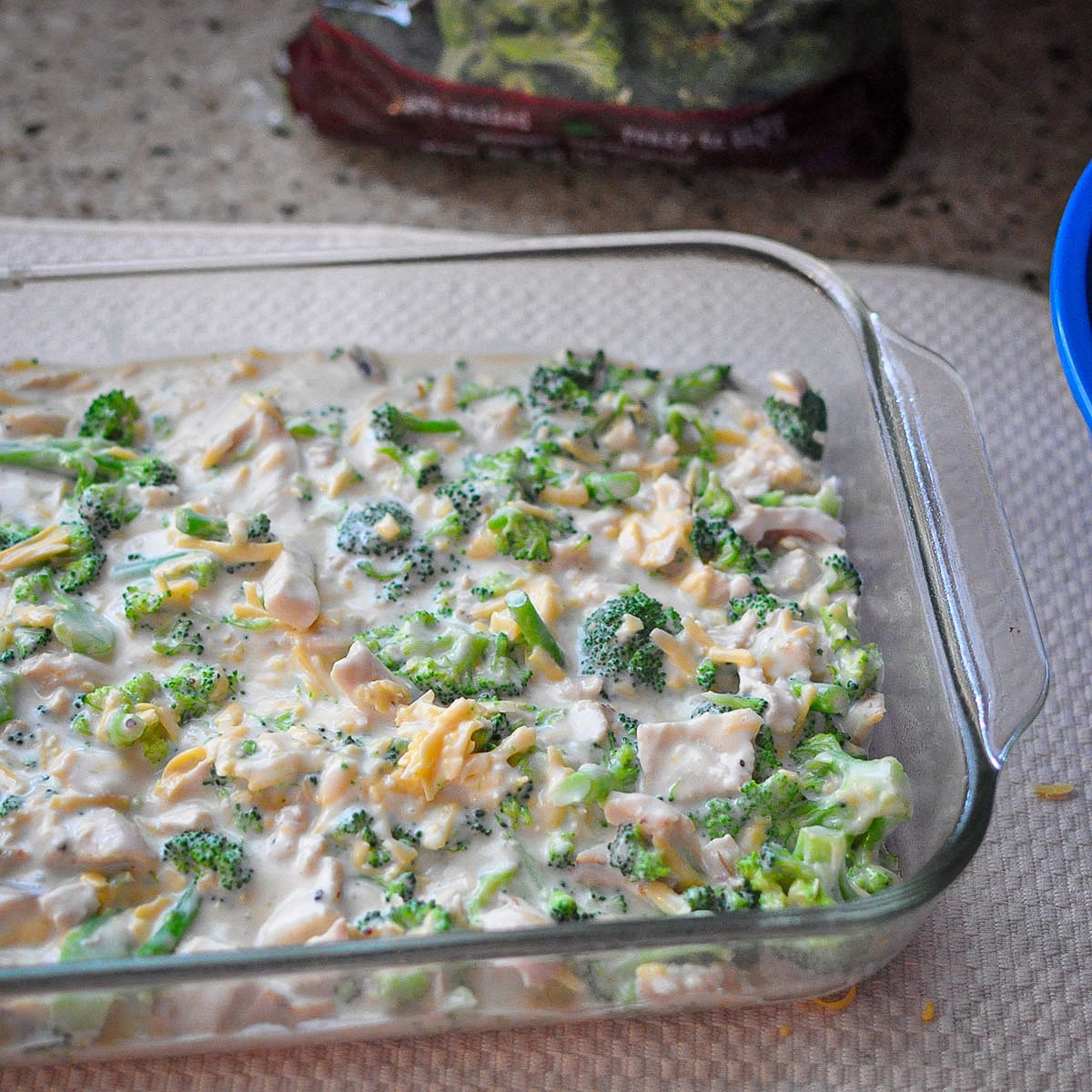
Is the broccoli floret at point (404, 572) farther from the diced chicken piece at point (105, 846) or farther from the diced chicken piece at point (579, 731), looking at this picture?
the diced chicken piece at point (105, 846)

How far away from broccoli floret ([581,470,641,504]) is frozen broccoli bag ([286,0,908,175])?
0.90m

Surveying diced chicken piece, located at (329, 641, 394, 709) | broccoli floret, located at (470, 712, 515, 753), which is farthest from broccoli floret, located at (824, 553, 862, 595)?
diced chicken piece, located at (329, 641, 394, 709)

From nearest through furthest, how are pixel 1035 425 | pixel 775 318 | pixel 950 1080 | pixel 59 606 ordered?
pixel 950 1080 → pixel 59 606 → pixel 775 318 → pixel 1035 425

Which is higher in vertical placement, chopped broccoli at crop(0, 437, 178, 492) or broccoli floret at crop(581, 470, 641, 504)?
broccoli floret at crop(581, 470, 641, 504)

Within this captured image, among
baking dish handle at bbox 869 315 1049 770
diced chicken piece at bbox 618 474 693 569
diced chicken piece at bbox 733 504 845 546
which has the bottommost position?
diced chicken piece at bbox 618 474 693 569

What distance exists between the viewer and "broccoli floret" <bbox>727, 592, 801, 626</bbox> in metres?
1.61

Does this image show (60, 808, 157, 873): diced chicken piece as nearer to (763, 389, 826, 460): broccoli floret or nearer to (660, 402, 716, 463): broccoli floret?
(660, 402, 716, 463): broccoli floret

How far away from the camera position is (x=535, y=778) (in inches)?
56.5

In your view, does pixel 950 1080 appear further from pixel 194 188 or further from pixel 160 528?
pixel 194 188

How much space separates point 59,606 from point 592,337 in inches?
36.4

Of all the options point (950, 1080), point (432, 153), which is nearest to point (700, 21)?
point (432, 153)

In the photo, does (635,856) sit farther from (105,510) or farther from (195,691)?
(105,510)

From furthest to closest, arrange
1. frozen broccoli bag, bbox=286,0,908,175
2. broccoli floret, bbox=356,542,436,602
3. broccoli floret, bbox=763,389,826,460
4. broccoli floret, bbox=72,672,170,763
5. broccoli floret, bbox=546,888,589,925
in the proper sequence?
1. frozen broccoli bag, bbox=286,0,908,175
2. broccoli floret, bbox=763,389,826,460
3. broccoli floret, bbox=356,542,436,602
4. broccoli floret, bbox=72,672,170,763
5. broccoli floret, bbox=546,888,589,925

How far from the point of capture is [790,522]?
1.72 m
